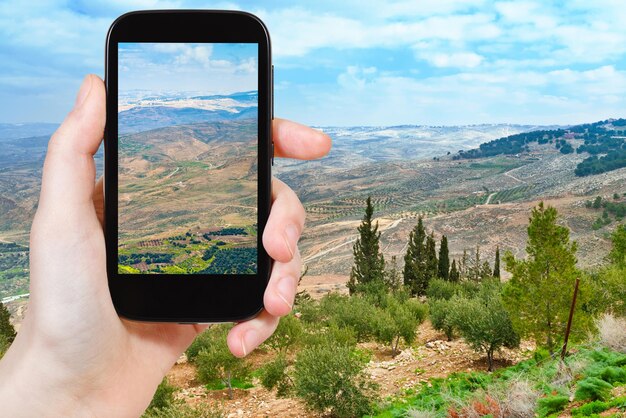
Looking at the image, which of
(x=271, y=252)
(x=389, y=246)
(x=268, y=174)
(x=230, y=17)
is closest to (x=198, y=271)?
(x=271, y=252)

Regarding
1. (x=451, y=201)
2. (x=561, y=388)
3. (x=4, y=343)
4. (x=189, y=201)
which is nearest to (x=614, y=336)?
(x=561, y=388)

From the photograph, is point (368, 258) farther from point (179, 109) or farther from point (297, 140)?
point (297, 140)

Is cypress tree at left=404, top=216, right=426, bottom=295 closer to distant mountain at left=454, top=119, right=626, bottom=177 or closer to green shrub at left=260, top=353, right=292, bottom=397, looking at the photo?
green shrub at left=260, top=353, right=292, bottom=397

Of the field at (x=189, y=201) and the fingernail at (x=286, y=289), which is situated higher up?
the field at (x=189, y=201)

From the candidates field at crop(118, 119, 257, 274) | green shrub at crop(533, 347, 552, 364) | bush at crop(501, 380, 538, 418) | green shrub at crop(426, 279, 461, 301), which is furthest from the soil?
field at crop(118, 119, 257, 274)

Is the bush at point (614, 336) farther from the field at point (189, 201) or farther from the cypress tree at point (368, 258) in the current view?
the cypress tree at point (368, 258)

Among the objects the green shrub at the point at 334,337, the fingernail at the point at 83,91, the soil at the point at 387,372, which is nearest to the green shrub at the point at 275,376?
the soil at the point at 387,372

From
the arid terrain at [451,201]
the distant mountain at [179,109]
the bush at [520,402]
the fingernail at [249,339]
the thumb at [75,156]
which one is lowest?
the arid terrain at [451,201]

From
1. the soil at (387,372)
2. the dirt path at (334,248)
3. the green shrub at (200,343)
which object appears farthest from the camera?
the dirt path at (334,248)
